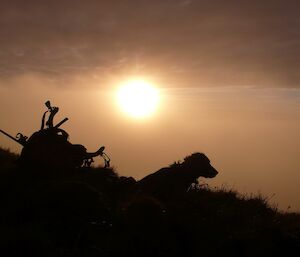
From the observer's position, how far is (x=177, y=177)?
51.6ft

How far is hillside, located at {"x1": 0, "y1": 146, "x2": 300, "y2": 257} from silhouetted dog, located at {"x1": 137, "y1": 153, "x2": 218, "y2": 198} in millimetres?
1585

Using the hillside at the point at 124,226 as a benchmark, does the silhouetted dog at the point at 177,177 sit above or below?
above

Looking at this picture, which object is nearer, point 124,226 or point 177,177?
point 124,226

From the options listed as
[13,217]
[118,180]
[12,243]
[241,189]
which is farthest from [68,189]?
[241,189]

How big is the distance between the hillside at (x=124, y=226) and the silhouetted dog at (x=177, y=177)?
1585 mm

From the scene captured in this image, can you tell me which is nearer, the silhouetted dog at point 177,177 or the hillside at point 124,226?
the hillside at point 124,226

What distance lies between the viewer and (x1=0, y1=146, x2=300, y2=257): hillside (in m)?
9.17

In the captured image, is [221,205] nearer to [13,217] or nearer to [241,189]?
[241,189]

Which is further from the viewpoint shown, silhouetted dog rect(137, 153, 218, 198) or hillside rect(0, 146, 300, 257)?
silhouetted dog rect(137, 153, 218, 198)

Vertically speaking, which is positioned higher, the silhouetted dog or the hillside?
the silhouetted dog

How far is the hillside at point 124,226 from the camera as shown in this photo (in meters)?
9.17

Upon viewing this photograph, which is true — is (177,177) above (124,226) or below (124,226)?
above

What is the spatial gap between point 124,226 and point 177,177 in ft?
18.2

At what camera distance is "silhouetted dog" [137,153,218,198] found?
15.0m
